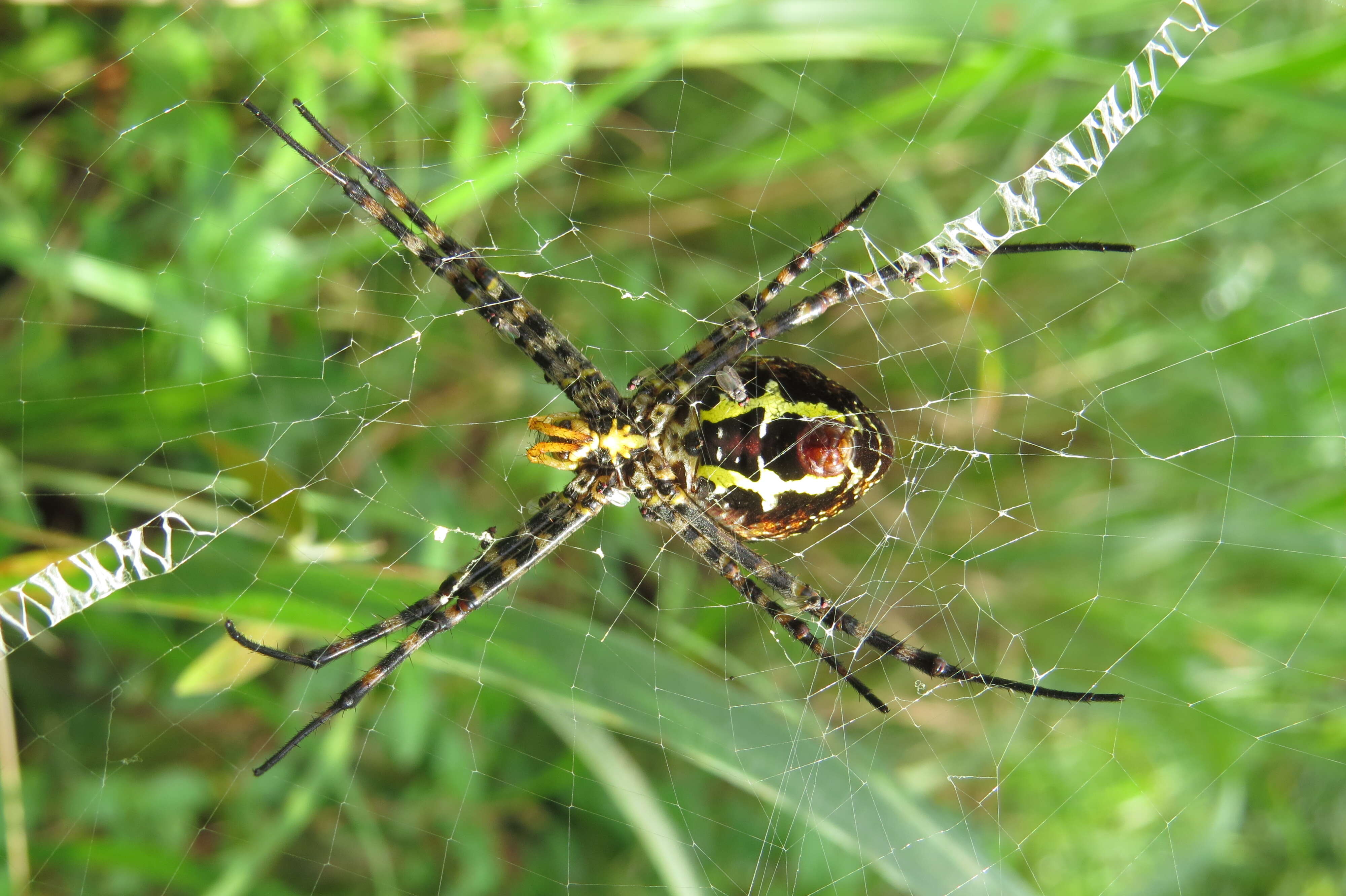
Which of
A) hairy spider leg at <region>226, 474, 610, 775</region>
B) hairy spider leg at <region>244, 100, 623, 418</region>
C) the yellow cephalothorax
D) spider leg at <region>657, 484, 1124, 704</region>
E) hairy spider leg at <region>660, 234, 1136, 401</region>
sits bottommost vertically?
spider leg at <region>657, 484, 1124, 704</region>

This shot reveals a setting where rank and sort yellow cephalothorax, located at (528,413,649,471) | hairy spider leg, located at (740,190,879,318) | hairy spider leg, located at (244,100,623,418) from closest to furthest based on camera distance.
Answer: hairy spider leg, located at (244,100,623,418) → hairy spider leg, located at (740,190,879,318) → yellow cephalothorax, located at (528,413,649,471)

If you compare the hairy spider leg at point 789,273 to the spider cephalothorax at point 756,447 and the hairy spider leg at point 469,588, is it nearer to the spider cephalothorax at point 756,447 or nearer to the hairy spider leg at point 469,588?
the spider cephalothorax at point 756,447

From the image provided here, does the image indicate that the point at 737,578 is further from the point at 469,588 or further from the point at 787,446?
the point at 469,588

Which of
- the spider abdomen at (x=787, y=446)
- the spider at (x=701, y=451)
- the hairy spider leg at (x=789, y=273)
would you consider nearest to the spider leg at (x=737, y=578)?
the spider at (x=701, y=451)

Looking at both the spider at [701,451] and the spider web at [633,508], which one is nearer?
the spider at [701,451]

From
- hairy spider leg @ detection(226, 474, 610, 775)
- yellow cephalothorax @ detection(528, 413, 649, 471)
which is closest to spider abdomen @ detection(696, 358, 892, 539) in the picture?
yellow cephalothorax @ detection(528, 413, 649, 471)

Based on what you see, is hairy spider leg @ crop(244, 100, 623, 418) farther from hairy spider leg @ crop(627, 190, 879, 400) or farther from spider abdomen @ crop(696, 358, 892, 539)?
spider abdomen @ crop(696, 358, 892, 539)

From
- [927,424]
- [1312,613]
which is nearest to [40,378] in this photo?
[927,424]
